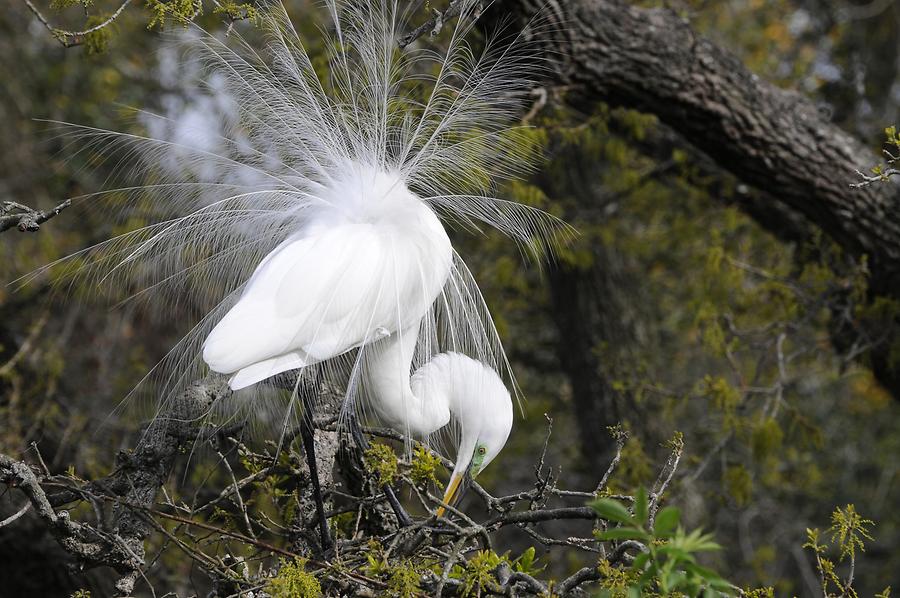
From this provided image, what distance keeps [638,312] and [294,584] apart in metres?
3.26

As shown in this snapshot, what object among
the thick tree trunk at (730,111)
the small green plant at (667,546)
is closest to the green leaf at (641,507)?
the small green plant at (667,546)

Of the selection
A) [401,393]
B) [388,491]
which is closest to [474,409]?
[401,393]

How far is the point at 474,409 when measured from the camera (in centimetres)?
235

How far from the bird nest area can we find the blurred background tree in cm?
79

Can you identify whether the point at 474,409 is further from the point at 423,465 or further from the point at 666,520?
the point at 666,520

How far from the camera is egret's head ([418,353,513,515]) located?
2316 mm

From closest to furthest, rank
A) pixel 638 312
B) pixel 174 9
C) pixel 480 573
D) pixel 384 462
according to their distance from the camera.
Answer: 1. pixel 480 573
2. pixel 384 462
3. pixel 174 9
4. pixel 638 312

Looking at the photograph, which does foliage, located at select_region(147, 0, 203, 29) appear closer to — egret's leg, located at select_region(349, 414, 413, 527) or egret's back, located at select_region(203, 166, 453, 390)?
egret's back, located at select_region(203, 166, 453, 390)

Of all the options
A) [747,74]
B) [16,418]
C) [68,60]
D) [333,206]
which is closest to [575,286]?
[747,74]

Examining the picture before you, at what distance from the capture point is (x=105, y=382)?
14.6 feet

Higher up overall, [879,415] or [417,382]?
[417,382]

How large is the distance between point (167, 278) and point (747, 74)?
6.70ft

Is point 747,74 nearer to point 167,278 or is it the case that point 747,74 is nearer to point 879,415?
point 167,278

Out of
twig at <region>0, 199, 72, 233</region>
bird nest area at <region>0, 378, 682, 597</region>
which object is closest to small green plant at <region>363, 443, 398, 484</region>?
bird nest area at <region>0, 378, 682, 597</region>
